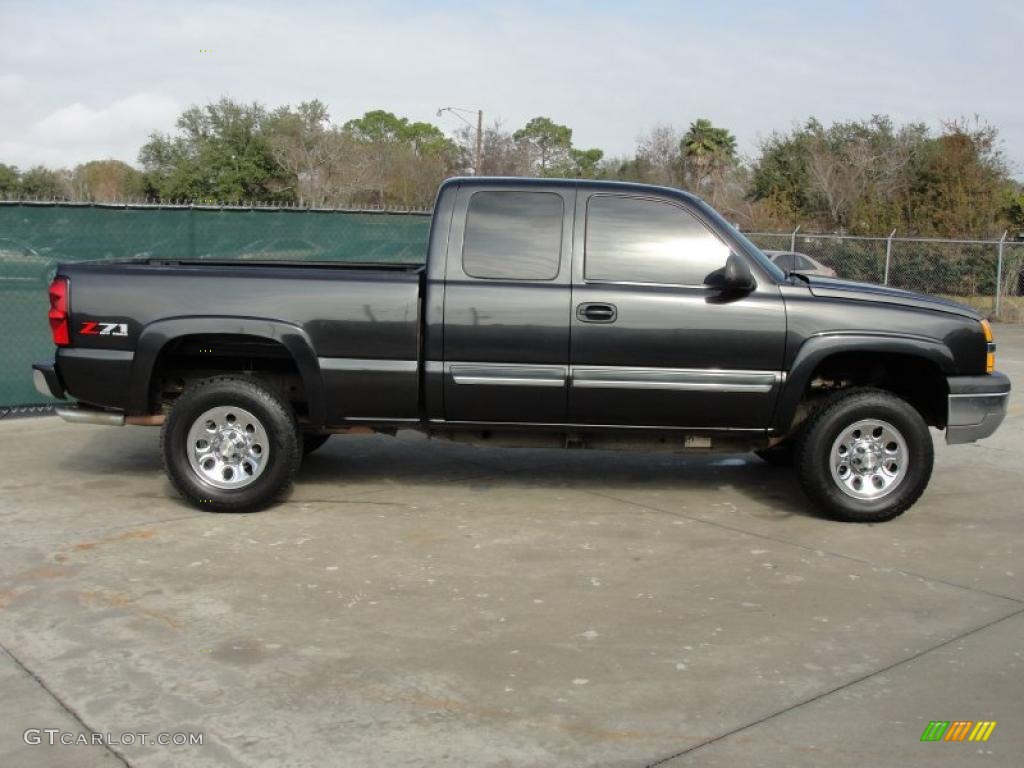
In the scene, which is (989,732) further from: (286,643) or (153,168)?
(153,168)

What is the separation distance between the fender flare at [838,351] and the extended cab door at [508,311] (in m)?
1.34

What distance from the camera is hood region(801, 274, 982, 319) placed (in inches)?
260

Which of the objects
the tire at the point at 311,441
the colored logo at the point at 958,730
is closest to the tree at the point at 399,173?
the tire at the point at 311,441

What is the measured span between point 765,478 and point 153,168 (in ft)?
196

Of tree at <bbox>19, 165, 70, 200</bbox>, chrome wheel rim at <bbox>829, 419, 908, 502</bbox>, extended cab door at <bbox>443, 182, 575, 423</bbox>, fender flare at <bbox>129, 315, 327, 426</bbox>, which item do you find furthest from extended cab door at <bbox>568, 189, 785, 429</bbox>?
tree at <bbox>19, 165, 70, 200</bbox>

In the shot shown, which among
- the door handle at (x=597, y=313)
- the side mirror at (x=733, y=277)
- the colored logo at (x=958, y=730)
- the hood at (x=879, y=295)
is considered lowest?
the colored logo at (x=958, y=730)

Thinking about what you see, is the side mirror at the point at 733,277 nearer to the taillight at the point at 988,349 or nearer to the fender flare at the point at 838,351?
the fender flare at the point at 838,351

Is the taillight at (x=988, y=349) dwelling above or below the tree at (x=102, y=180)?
below

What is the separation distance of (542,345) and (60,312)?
2.89 meters

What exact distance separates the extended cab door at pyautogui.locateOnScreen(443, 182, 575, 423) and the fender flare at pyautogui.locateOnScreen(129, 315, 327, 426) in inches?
32.3

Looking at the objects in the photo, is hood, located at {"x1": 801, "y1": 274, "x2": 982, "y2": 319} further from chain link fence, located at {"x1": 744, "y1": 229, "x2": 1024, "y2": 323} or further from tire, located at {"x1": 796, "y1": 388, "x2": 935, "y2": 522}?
chain link fence, located at {"x1": 744, "y1": 229, "x2": 1024, "y2": 323}

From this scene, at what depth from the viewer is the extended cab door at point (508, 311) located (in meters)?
6.49

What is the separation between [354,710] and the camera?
13.2 feet

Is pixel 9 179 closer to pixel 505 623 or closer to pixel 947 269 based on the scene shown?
pixel 947 269
